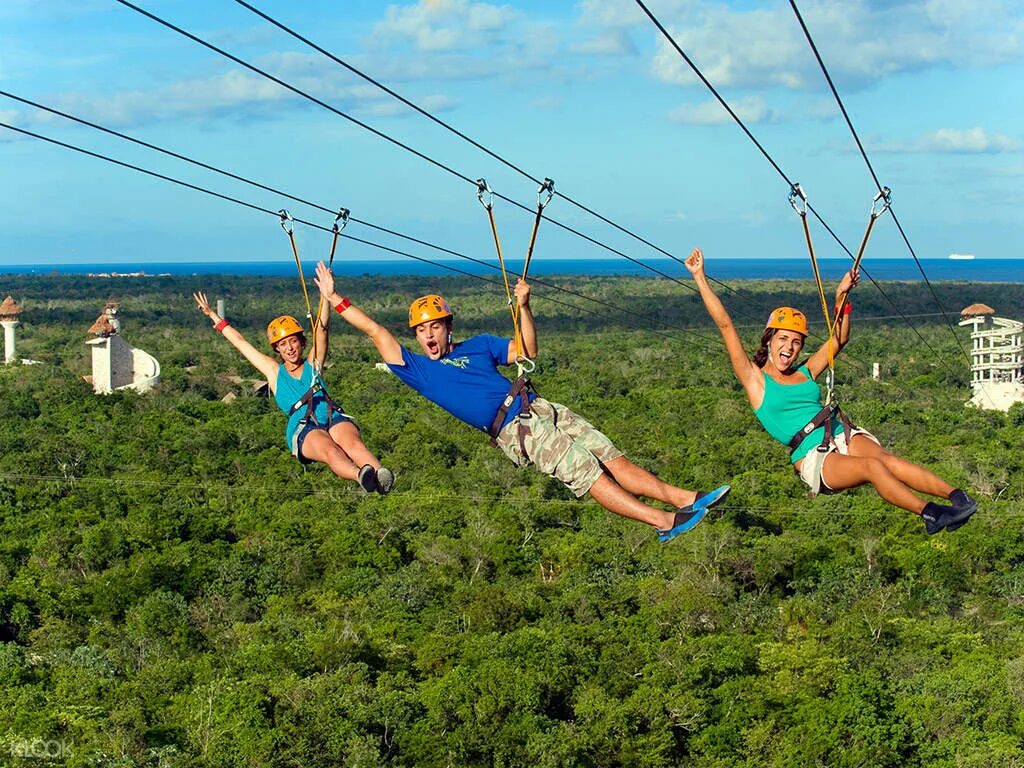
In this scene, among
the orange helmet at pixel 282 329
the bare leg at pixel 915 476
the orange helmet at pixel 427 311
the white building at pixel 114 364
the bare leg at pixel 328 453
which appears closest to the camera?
the bare leg at pixel 915 476

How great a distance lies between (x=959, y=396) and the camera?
63094 mm

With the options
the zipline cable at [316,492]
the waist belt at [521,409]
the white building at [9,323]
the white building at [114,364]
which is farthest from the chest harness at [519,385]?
the white building at [9,323]

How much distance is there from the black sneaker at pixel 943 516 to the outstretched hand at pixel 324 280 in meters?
4.67

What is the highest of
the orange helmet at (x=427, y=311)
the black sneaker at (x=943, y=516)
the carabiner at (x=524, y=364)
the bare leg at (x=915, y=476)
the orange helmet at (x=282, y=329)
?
the orange helmet at (x=427, y=311)

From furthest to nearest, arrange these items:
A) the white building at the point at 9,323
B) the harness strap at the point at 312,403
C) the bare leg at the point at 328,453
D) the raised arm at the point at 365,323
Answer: the white building at the point at 9,323 < the harness strap at the point at 312,403 < the bare leg at the point at 328,453 < the raised arm at the point at 365,323

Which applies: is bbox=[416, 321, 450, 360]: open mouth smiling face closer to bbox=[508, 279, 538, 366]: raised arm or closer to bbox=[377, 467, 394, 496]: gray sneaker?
bbox=[508, 279, 538, 366]: raised arm

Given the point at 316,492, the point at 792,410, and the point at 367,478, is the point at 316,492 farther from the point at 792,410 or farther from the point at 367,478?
the point at 792,410

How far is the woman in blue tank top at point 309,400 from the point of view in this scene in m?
12.1

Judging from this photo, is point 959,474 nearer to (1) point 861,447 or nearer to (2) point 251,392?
(2) point 251,392

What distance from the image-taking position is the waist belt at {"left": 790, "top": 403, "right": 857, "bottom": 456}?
11367 mm

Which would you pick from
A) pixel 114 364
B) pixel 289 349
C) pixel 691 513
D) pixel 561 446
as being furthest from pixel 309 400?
pixel 114 364

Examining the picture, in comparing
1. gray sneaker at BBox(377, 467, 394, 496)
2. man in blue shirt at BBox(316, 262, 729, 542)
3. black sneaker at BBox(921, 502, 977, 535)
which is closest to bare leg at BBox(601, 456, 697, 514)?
man in blue shirt at BBox(316, 262, 729, 542)

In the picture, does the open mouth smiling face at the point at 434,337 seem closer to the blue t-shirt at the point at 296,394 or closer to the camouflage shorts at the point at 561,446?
the camouflage shorts at the point at 561,446

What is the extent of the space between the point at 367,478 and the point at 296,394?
1388mm
